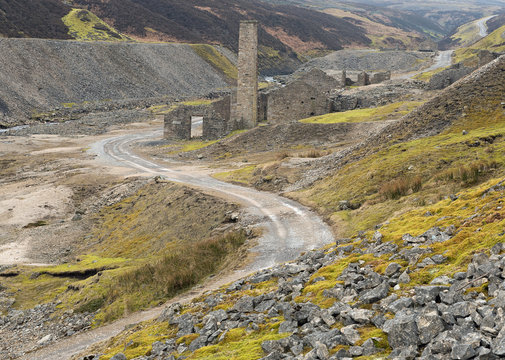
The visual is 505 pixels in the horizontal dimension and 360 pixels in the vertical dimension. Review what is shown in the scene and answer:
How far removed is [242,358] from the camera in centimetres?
923

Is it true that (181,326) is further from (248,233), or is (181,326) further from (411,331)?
(248,233)

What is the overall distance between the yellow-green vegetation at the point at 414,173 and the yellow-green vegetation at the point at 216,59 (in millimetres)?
111791

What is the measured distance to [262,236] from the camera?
73.5ft

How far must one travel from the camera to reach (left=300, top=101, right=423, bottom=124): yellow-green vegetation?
46.7m

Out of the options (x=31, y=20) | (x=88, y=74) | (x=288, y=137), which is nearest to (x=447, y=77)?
(x=288, y=137)

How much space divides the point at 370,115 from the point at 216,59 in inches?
3985

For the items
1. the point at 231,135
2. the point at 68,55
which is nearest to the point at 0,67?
the point at 68,55

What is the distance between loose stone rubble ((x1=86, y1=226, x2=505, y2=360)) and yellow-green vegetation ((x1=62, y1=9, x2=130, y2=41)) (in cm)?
11994

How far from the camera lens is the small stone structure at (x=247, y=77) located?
52.8 meters

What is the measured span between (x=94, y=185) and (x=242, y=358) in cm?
3379

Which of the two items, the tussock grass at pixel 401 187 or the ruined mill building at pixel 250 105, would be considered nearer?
the tussock grass at pixel 401 187

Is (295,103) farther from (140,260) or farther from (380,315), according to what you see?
(380,315)

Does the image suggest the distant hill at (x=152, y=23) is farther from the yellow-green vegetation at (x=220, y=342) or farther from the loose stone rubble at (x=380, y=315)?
the loose stone rubble at (x=380, y=315)

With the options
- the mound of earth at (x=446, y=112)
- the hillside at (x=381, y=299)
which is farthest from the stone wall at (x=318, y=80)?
the hillside at (x=381, y=299)
